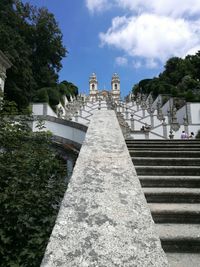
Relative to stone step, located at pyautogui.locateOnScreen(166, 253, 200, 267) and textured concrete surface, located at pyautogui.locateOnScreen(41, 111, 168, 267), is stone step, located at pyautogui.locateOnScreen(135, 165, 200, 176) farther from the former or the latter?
stone step, located at pyautogui.locateOnScreen(166, 253, 200, 267)

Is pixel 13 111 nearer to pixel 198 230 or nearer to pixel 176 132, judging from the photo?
pixel 198 230

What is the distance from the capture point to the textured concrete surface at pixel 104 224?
1.80 metres

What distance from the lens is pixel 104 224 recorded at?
2.12 metres

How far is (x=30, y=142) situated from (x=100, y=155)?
2.55m

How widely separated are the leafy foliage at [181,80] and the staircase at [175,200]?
1315 inches

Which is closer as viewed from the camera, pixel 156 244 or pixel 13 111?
pixel 156 244

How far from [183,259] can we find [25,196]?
6.75 ft

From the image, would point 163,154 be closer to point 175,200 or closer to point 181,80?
point 175,200

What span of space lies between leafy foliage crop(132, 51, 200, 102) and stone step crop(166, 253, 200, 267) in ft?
118

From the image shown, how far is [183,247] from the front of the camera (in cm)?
272

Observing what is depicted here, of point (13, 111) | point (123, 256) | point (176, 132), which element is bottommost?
point (123, 256)

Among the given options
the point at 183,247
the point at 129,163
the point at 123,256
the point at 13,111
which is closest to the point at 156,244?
the point at 123,256

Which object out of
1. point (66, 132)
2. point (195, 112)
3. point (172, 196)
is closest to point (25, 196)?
point (172, 196)

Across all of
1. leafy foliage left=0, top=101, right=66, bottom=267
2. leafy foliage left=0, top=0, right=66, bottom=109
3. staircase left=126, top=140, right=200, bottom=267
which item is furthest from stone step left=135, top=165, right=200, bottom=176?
leafy foliage left=0, top=0, right=66, bottom=109
